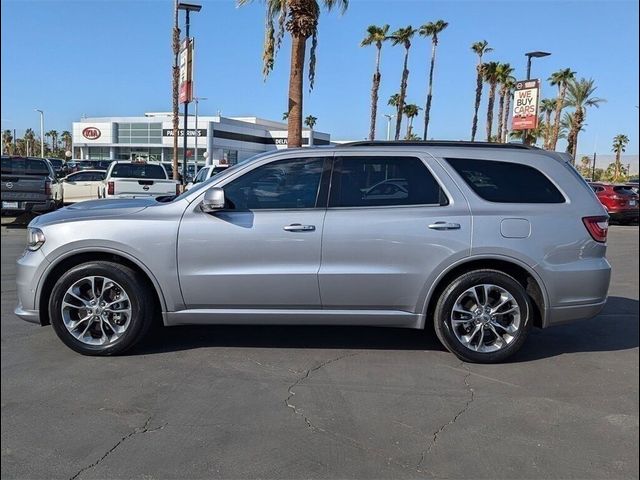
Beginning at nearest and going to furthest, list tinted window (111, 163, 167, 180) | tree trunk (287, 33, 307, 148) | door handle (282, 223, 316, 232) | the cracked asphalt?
the cracked asphalt < door handle (282, 223, 316, 232) < tree trunk (287, 33, 307, 148) < tinted window (111, 163, 167, 180)

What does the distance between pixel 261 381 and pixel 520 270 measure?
238 cm

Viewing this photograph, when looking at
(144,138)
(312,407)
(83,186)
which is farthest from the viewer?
(144,138)

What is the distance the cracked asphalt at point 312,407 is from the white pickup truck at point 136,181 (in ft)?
36.2

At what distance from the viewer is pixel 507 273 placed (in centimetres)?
479

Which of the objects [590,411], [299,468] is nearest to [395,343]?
[590,411]

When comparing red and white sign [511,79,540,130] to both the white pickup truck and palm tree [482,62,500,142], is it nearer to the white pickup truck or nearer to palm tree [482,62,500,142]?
the white pickup truck

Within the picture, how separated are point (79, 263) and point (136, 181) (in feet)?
38.9

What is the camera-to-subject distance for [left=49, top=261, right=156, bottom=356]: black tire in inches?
182

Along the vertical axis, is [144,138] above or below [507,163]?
above

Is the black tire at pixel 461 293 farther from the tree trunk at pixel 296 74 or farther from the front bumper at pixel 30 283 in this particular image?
the tree trunk at pixel 296 74

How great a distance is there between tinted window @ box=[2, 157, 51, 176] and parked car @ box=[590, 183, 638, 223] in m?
18.6

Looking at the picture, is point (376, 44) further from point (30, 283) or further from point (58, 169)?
point (30, 283)

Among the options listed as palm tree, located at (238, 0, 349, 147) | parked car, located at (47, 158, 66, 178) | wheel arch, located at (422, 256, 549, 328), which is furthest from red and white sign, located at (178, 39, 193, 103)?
wheel arch, located at (422, 256, 549, 328)

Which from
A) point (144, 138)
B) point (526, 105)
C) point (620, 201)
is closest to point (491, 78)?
point (526, 105)
